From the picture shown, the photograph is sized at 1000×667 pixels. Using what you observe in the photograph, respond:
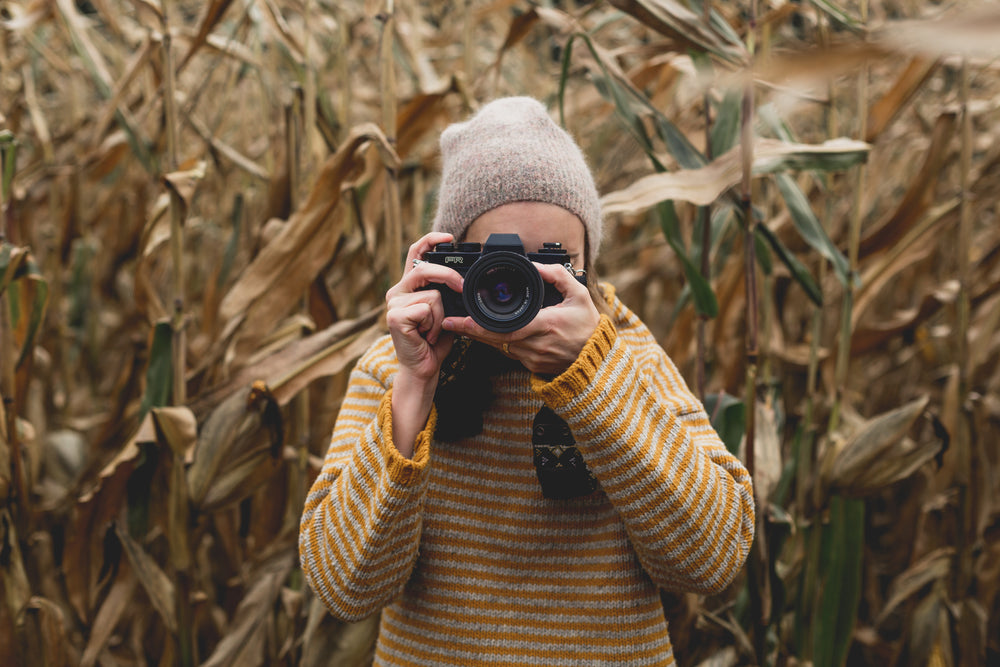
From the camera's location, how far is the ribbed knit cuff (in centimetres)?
70

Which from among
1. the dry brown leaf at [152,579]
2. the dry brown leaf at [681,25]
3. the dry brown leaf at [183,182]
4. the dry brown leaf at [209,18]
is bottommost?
the dry brown leaf at [152,579]

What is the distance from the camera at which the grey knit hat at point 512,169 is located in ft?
2.53

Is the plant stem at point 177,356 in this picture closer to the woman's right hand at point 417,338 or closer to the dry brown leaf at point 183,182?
the dry brown leaf at point 183,182

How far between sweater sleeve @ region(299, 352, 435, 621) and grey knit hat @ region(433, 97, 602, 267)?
0.70 ft

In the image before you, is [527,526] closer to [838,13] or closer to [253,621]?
[253,621]

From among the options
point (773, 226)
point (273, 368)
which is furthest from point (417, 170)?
point (773, 226)

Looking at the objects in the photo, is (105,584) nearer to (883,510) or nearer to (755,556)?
(755,556)

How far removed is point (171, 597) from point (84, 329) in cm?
100

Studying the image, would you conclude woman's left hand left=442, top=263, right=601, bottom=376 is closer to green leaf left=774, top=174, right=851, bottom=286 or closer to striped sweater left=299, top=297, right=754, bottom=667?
striped sweater left=299, top=297, right=754, bottom=667

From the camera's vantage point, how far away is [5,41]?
1760 mm

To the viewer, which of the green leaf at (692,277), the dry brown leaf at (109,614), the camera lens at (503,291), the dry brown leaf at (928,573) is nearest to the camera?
the camera lens at (503,291)

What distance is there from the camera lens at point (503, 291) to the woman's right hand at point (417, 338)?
26 mm

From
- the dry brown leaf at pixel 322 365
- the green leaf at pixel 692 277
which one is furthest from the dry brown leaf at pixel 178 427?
the green leaf at pixel 692 277

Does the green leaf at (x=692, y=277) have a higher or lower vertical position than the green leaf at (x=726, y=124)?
lower
